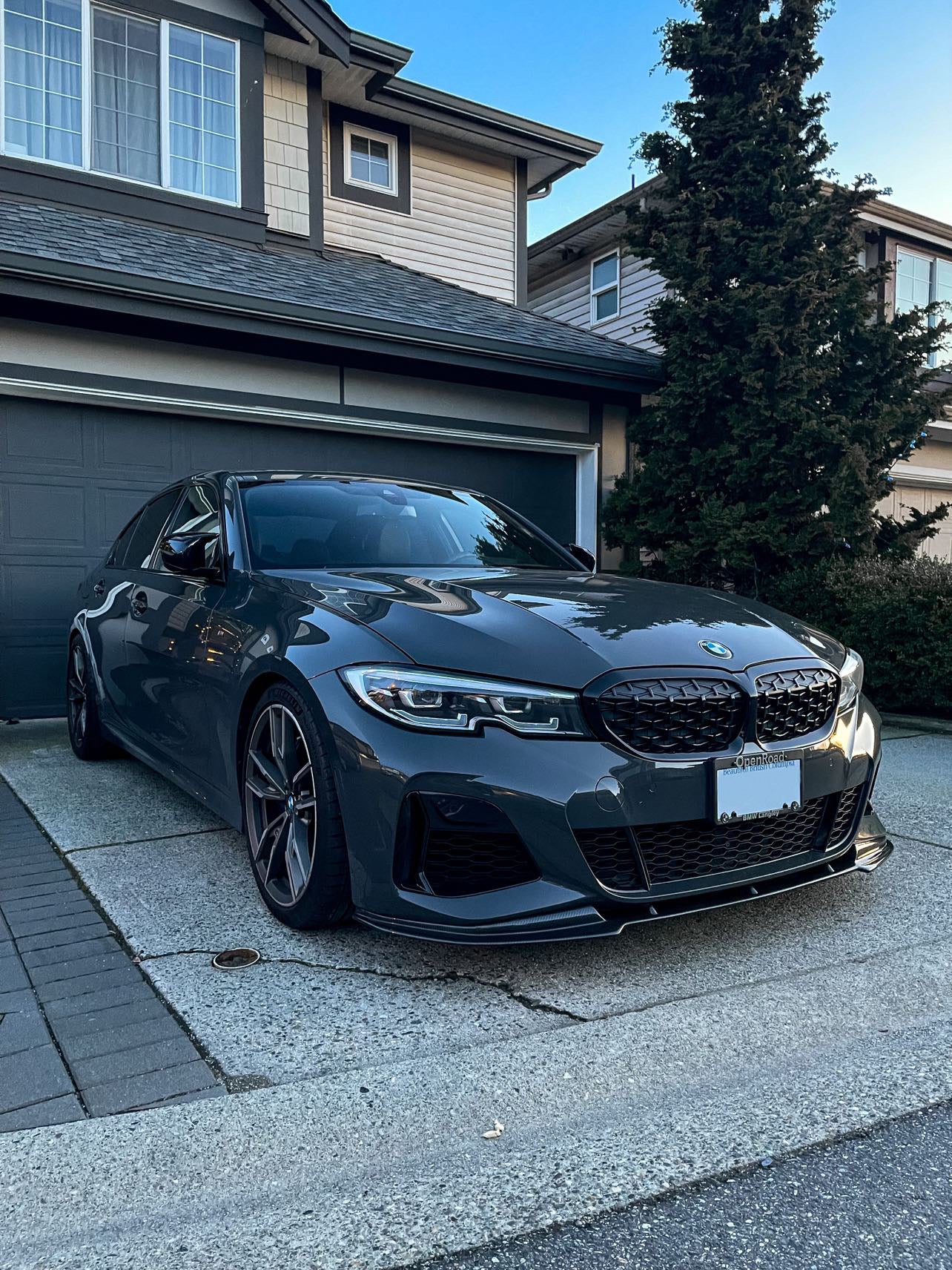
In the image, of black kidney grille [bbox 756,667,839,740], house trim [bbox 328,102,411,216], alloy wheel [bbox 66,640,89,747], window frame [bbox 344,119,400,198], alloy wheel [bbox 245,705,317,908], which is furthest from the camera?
window frame [bbox 344,119,400,198]

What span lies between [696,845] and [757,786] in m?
0.25

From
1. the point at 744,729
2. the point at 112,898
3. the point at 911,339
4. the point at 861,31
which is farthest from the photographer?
the point at 861,31

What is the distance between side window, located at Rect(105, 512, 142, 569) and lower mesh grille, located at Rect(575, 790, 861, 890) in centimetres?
355

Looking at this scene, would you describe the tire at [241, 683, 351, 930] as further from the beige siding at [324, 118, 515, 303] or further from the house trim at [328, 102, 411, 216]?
the house trim at [328, 102, 411, 216]

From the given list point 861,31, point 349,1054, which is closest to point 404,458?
point 861,31

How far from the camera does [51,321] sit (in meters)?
7.15

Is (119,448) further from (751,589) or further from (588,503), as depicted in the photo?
(751,589)

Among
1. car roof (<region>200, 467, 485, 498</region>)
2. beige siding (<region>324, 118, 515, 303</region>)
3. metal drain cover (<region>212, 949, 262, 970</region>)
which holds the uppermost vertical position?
beige siding (<region>324, 118, 515, 303</region>)

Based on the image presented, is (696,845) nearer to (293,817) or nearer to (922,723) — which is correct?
(293,817)

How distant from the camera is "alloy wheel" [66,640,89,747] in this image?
553 centimetres

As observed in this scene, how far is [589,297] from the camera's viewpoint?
1666cm

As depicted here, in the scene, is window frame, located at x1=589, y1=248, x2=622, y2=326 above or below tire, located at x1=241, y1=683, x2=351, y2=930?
above

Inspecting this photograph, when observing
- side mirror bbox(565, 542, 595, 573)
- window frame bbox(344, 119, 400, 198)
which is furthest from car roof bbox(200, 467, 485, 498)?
window frame bbox(344, 119, 400, 198)

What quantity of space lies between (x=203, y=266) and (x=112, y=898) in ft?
20.5
